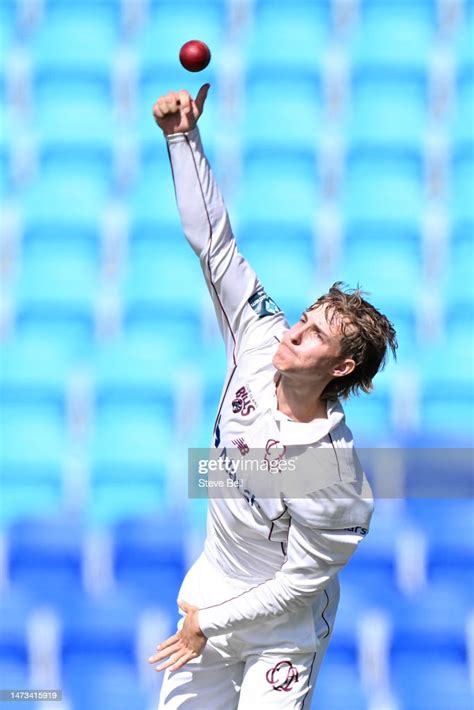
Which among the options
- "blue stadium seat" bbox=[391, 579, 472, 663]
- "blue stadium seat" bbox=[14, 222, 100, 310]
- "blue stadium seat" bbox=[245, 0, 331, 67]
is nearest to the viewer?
"blue stadium seat" bbox=[391, 579, 472, 663]

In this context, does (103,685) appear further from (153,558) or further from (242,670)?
(242,670)

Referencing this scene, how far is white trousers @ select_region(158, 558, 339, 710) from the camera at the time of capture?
6.05ft

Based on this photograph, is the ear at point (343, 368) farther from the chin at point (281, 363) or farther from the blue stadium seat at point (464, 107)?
the blue stadium seat at point (464, 107)

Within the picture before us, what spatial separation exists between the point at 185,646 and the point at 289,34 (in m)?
2.90

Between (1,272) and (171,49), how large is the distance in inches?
42.5

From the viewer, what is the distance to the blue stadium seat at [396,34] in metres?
4.15

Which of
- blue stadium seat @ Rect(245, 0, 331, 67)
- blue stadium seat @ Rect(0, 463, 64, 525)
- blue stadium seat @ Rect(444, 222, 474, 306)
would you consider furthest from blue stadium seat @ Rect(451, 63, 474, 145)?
blue stadium seat @ Rect(0, 463, 64, 525)

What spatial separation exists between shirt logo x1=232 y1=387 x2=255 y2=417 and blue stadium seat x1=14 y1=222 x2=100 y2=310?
74.0 inches

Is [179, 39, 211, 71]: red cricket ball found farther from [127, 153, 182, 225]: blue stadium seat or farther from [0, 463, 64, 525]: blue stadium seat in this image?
[127, 153, 182, 225]: blue stadium seat

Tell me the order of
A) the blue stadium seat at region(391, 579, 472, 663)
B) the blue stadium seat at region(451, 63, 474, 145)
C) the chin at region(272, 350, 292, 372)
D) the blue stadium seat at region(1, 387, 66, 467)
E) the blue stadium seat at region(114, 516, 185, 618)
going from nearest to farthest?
the chin at region(272, 350, 292, 372)
the blue stadium seat at region(391, 579, 472, 663)
the blue stadium seat at region(114, 516, 185, 618)
the blue stadium seat at region(1, 387, 66, 467)
the blue stadium seat at region(451, 63, 474, 145)

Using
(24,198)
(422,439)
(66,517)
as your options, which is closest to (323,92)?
(24,198)

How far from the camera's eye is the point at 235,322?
194cm

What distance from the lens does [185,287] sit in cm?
371

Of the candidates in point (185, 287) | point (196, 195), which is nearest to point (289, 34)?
point (185, 287)
